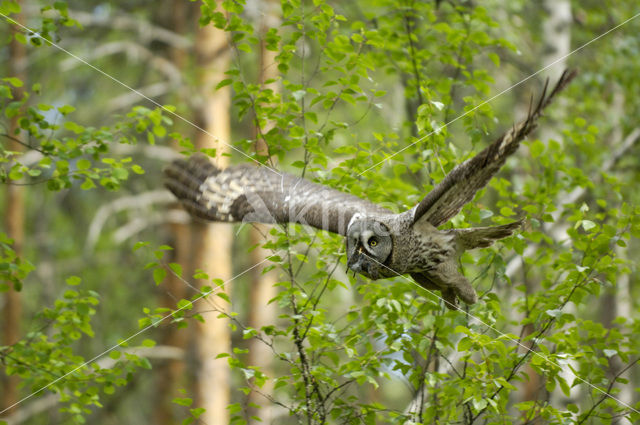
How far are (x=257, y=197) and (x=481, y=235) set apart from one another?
1.70 m

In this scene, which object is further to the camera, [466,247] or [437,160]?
[437,160]

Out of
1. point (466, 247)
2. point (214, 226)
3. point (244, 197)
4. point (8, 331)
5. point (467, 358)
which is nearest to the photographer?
point (467, 358)

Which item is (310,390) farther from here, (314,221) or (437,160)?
(437,160)

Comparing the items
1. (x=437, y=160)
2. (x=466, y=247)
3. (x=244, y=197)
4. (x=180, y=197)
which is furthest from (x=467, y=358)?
(x=180, y=197)

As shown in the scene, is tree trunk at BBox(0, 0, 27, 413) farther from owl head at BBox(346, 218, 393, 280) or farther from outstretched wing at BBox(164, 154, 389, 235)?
owl head at BBox(346, 218, 393, 280)

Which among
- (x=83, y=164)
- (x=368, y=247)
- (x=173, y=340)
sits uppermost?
(x=83, y=164)

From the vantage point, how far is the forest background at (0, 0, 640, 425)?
3.52m

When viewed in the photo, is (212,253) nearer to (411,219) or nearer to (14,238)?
(14,238)

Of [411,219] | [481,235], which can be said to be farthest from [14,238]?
[481,235]

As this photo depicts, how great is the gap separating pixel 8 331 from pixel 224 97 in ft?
14.3

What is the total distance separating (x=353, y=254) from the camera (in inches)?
134

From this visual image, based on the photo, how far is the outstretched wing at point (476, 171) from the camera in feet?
8.87

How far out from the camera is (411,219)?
341 cm

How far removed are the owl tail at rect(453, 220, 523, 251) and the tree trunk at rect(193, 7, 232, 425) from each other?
162 inches
